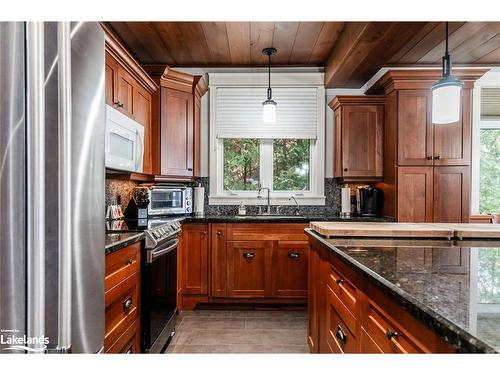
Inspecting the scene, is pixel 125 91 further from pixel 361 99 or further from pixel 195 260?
pixel 361 99

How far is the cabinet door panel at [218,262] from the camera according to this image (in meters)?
3.07

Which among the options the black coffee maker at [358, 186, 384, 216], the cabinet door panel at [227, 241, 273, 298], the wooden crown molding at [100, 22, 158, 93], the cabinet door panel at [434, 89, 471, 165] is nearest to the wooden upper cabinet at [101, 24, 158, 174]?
the wooden crown molding at [100, 22, 158, 93]

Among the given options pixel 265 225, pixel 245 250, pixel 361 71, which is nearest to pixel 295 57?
pixel 361 71

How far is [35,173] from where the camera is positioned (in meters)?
0.77

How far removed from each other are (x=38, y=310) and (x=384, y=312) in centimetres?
95

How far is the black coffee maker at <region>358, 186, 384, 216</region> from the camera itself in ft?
11.1

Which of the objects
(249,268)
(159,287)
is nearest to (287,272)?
(249,268)

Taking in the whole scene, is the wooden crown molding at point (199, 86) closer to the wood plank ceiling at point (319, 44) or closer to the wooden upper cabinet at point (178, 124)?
the wooden upper cabinet at point (178, 124)

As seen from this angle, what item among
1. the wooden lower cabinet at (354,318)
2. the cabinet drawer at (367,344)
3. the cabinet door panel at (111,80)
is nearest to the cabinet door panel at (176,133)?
the cabinet door panel at (111,80)

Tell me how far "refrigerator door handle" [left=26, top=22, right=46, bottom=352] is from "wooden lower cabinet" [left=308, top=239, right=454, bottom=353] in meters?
0.91

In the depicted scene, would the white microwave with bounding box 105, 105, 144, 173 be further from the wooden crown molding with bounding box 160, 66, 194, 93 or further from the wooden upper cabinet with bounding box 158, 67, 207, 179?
the wooden crown molding with bounding box 160, 66, 194, 93

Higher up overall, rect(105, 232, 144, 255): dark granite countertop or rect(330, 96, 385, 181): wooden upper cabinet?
rect(330, 96, 385, 181): wooden upper cabinet

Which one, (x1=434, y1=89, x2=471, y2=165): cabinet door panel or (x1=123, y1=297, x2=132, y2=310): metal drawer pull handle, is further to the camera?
(x1=434, y1=89, x2=471, y2=165): cabinet door panel
